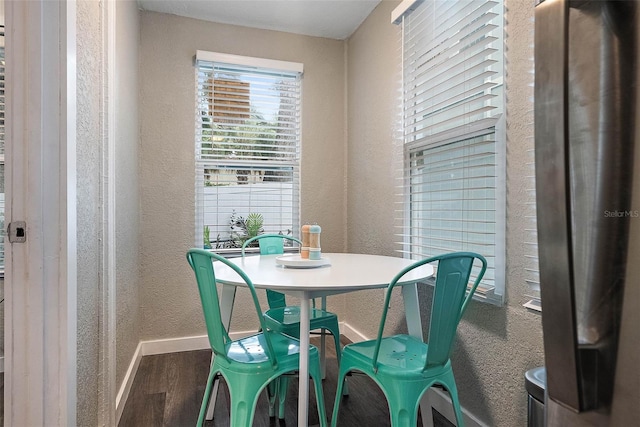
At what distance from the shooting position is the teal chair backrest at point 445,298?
1267 millimetres

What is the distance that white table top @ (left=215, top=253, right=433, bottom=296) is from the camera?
1.41 m

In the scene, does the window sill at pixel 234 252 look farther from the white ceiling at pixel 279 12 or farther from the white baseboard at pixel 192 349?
the white ceiling at pixel 279 12

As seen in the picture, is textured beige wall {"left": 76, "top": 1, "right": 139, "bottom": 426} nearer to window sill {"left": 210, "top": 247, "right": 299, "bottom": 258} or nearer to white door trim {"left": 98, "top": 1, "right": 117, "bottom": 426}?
white door trim {"left": 98, "top": 1, "right": 117, "bottom": 426}

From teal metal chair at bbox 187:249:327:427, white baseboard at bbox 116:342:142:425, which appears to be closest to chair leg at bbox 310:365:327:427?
teal metal chair at bbox 187:249:327:427

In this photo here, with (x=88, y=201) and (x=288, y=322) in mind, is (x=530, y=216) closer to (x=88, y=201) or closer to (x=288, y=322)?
(x=288, y=322)

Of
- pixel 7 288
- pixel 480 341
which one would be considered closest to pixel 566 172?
pixel 7 288

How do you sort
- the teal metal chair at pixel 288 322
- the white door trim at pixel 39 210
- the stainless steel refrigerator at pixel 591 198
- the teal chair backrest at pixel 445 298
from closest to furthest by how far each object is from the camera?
the stainless steel refrigerator at pixel 591 198 → the white door trim at pixel 39 210 → the teal chair backrest at pixel 445 298 → the teal metal chair at pixel 288 322

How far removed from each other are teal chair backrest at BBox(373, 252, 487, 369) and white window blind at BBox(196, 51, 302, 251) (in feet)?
6.41

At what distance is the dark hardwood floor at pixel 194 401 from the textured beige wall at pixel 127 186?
18cm

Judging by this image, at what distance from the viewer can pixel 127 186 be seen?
226cm

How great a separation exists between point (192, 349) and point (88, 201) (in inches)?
70.8

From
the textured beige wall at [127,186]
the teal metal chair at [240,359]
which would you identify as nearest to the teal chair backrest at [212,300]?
the teal metal chair at [240,359]

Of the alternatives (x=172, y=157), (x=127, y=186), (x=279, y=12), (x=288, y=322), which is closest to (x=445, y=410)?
(x=288, y=322)

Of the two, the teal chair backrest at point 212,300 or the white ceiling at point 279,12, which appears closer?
the teal chair backrest at point 212,300
